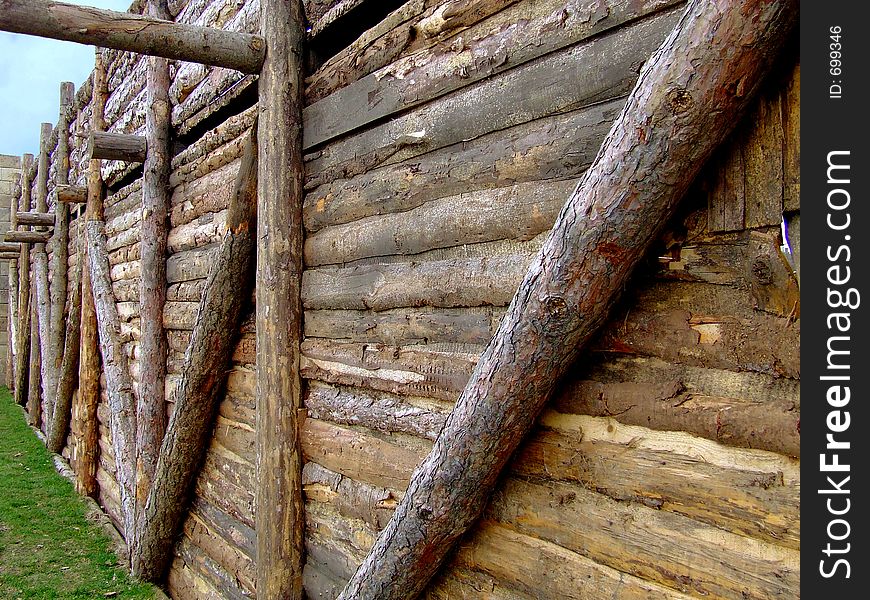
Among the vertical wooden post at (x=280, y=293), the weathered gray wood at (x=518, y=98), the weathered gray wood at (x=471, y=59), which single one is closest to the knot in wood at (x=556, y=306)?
the weathered gray wood at (x=518, y=98)

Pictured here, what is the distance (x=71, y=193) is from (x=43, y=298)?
5.04 metres

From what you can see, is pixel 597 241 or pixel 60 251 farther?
pixel 60 251

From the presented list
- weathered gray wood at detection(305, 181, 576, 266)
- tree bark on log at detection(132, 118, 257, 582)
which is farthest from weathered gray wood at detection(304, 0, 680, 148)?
tree bark on log at detection(132, 118, 257, 582)

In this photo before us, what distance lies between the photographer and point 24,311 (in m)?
14.4

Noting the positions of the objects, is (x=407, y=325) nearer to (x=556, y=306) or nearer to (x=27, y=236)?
(x=556, y=306)

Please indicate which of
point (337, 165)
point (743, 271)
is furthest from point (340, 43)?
point (743, 271)

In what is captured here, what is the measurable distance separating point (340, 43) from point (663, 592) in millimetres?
2996

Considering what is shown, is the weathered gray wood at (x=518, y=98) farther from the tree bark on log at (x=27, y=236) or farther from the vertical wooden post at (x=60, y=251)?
the tree bark on log at (x=27, y=236)

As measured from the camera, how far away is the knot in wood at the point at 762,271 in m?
1.68

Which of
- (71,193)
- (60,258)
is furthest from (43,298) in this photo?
(71,193)

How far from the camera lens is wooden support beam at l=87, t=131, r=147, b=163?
17.8 feet

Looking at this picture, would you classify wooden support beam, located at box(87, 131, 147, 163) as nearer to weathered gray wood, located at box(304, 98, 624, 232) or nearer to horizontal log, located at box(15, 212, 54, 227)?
weathered gray wood, located at box(304, 98, 624, 232)

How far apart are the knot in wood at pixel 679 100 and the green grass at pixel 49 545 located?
5.15 metres

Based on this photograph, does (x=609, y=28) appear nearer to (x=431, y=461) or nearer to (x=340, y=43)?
(x=431, y=461)
